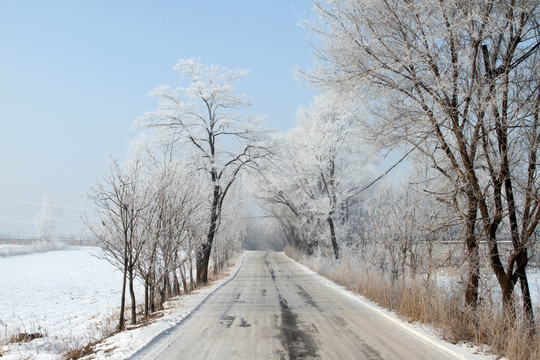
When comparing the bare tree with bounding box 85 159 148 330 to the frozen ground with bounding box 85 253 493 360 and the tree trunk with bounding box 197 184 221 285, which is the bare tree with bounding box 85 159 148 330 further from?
the tree trunk with bounding box 197 184 221 285

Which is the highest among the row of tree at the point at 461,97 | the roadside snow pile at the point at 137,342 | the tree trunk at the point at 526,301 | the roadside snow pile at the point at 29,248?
the row of tree at the point at 461,97

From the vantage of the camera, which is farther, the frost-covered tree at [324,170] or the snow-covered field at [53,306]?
the frost-covered tree at [324,170]

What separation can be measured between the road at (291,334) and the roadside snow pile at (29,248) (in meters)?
57.4

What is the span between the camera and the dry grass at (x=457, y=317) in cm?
582

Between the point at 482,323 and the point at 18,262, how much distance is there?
57025mm

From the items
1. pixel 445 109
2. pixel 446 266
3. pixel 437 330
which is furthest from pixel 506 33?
pixel 437 330

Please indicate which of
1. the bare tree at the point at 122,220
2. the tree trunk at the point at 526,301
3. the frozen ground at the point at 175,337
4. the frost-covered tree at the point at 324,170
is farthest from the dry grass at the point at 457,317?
the frost-covered tree at the point at 324,170

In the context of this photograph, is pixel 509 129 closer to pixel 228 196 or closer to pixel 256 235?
pixel 228 196

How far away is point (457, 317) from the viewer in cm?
738

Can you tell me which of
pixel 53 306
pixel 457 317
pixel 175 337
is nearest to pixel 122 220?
pixel 175 337

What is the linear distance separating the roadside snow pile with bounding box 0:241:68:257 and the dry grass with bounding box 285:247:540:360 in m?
59.4

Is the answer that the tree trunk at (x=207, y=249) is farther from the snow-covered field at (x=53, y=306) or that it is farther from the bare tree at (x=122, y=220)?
the bare tree at (x=122, y=220)

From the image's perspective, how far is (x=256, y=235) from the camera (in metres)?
115

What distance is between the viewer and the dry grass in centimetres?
582
